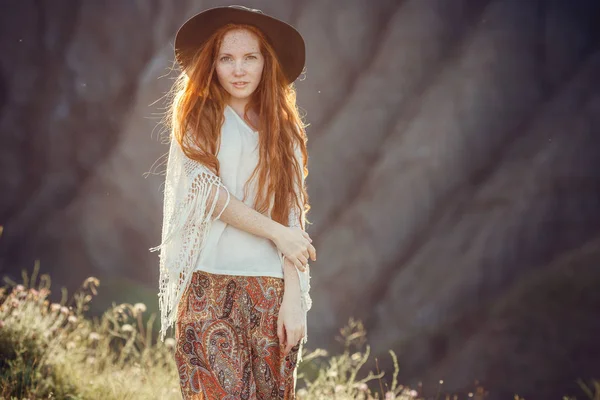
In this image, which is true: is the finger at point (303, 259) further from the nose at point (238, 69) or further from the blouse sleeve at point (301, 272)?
the nose at point (238, 69)

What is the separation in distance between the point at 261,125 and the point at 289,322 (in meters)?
0.66

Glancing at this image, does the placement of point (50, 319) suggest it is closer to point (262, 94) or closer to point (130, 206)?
point (130, 206)

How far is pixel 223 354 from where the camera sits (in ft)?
6.57

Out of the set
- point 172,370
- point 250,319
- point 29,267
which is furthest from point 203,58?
point 29,267

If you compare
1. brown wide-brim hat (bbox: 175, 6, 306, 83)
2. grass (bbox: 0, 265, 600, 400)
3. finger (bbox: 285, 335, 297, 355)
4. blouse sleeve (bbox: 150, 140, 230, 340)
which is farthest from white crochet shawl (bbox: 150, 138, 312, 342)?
grass (bbox: 0, 265, 600, 400)

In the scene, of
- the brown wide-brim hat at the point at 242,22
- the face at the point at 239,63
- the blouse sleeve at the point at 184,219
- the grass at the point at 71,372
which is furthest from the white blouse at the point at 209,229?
the grass at the point at 71,372

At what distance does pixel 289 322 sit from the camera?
2051 mm

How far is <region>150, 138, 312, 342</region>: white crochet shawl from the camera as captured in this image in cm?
204

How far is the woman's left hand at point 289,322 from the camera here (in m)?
2.05

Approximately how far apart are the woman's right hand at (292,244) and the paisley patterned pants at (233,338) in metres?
0.10

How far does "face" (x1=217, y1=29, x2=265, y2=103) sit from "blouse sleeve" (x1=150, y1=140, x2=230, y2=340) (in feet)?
0.90

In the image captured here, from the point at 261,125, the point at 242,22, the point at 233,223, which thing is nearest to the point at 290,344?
the point at 233,223

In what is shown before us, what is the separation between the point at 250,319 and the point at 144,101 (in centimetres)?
369

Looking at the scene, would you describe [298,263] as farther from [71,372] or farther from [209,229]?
[71,372]
